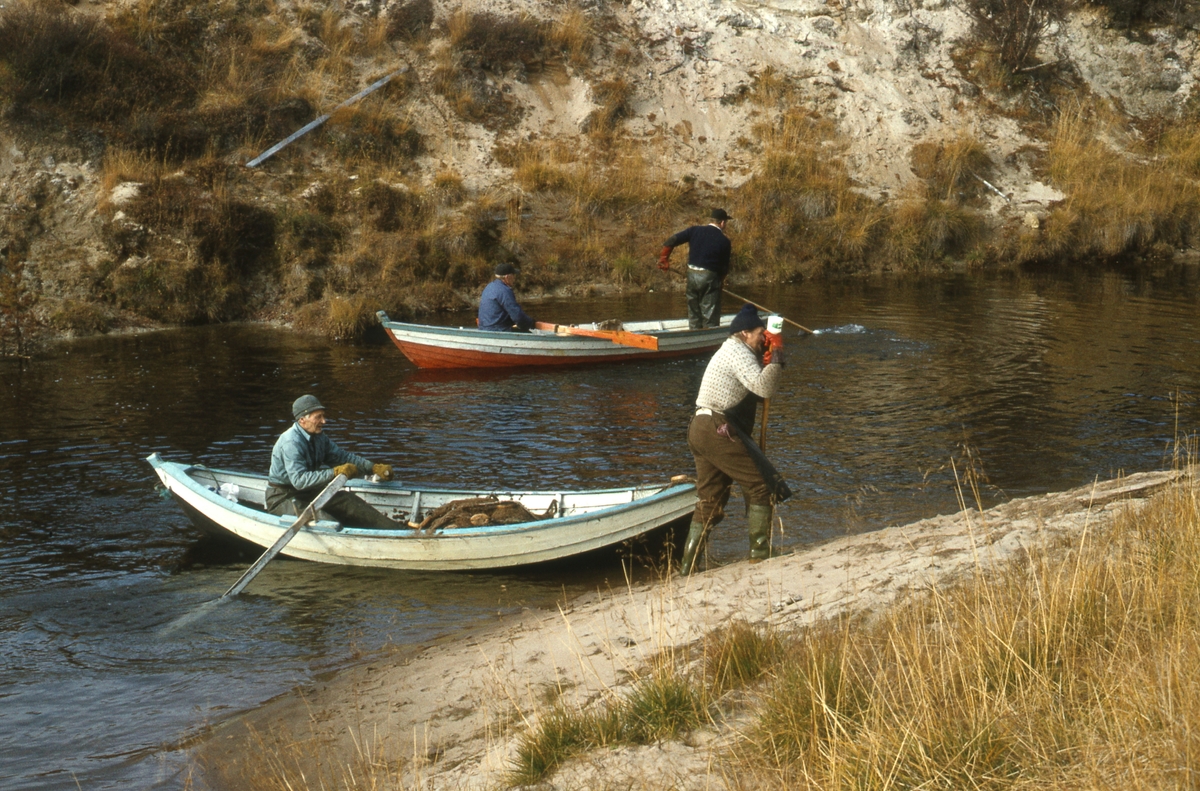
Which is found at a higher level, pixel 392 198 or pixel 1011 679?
pixel 392 198

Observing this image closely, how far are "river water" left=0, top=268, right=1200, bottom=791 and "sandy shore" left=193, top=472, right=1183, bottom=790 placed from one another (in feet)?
1.77

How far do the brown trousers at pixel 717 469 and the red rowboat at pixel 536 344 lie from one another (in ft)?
28.3

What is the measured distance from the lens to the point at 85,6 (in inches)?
1032

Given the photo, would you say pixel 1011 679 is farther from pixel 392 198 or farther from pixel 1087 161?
pixel 1087 161

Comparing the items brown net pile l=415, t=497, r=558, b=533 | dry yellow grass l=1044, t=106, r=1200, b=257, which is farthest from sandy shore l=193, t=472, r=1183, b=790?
dry yellow grass l=1044, t=106, r=1200, b=257

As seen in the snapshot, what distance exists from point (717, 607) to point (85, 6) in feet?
82.1

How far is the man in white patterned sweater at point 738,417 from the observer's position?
8234 millimetres

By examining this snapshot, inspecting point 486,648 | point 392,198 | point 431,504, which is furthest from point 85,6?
point 486,648

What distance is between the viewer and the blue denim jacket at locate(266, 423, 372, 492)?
9836 mm

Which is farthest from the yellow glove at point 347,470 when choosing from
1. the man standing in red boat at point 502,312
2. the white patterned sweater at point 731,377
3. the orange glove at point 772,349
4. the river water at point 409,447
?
the man standing in red boat at point 502,312

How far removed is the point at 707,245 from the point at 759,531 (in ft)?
30.4

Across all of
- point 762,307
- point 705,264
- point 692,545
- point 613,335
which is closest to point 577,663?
point 692,545

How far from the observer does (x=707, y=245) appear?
1730cm

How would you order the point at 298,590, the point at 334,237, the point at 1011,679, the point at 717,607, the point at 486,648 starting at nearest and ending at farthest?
the point at 1011,679 < the point at 717,607 < the point at 486,648 < the point at 298,590 < the point at 334,237
